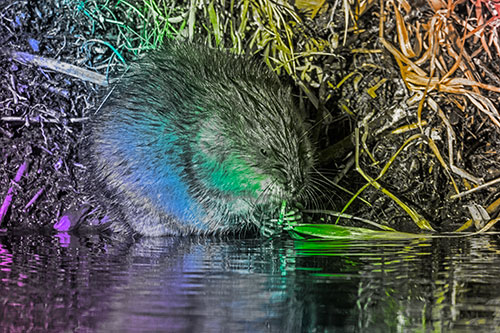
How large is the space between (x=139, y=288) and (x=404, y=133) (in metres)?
2.66

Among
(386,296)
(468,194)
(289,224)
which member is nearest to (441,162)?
(468,194)

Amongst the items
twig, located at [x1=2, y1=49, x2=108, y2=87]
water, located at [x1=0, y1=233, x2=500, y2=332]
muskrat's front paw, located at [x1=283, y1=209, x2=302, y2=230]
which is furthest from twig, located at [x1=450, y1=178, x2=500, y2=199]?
twig, located at [x1=2, y1=49, x2=108, y2=87]

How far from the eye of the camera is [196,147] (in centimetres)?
395

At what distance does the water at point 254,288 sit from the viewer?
6.25 feet

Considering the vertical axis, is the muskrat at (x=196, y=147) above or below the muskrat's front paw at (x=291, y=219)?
above

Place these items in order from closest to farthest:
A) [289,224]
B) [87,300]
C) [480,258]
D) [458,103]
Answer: [87,300] → [480,258] → [289,224] → [458,103]

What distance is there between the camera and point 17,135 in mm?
4770

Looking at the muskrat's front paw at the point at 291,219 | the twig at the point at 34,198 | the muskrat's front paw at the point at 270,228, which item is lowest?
the muskrat's front paw at the point at 270,228

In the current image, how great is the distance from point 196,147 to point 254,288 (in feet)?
5.56

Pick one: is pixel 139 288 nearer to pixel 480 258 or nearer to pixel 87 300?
pixel 87 300

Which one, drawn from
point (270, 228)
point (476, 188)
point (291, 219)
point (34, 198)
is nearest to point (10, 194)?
point (34, 198)

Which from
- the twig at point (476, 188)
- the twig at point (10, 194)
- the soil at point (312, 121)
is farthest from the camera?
the twig at point (10, 194)

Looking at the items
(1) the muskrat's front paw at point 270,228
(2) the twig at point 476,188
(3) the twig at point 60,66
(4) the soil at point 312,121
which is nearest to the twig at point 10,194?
(4) the soil at point 312,121

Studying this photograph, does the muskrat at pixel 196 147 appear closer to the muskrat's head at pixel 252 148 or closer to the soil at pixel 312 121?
the muskrat's head at pixel 252 148
